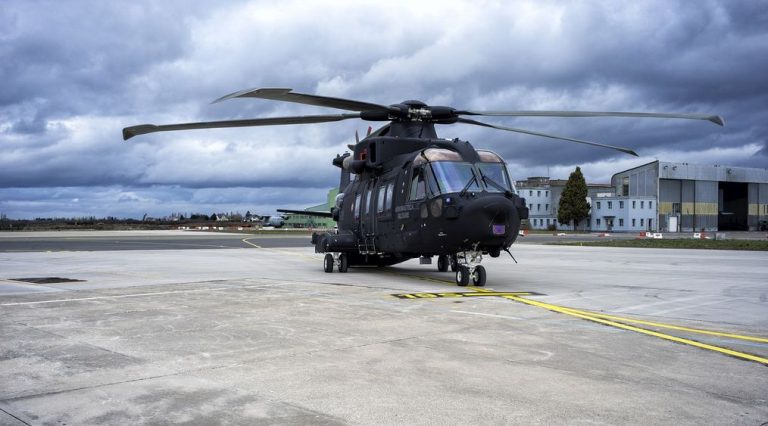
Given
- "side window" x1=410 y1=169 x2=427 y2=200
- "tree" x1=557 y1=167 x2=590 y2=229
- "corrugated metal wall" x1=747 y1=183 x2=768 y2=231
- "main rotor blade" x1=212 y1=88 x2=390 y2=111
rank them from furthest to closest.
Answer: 1. "corrugated metal wall" x1=747 y1=183 x2=768 y2=231
2. "tree" x1=557 y1=167 x2=590 y2=229
3. "side window" x1=410 y1=169 x2=427 y2=200
4. "main rotor blade" x1=212 y1=88 x2=390 y2=111

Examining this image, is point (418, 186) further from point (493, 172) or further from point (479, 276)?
point (479, 276)

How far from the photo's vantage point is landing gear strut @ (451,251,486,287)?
14.5 meters

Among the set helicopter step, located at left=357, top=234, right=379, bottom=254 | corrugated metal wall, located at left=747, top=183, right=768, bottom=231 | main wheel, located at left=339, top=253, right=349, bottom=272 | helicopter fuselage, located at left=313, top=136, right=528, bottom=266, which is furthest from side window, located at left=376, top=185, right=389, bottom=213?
corrugated metal wall, located at left=747, top=183, right=768, bottom=231

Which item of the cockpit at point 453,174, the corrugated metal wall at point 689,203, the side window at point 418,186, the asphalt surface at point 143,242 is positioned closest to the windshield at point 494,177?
the cockpit at point 453,174

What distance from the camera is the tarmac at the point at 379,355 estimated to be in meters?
4.79

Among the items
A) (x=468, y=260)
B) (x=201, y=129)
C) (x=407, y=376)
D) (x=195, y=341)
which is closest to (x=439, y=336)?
(x=407, y=376)

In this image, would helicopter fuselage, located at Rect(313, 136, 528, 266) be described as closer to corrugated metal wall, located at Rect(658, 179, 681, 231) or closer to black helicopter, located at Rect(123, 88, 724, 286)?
black helicopter, located at Rect(123, 88, 724, 286)

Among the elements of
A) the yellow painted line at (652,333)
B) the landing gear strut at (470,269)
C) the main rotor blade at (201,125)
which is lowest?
the yellow painted line at (652,333)

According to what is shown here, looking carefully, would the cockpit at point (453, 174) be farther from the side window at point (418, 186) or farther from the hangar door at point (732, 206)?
the hangar door at point (732, 206)

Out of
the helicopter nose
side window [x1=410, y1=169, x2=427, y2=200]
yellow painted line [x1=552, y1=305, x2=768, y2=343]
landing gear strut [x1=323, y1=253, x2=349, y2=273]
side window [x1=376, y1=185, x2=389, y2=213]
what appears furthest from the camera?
landing gear strut [x1=323, y1=253, x2=349, y2=273]

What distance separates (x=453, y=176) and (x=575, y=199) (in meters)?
80.3

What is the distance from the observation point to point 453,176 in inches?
575

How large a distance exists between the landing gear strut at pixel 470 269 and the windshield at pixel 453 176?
1.56 m

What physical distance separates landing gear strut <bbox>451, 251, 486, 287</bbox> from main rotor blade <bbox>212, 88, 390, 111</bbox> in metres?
4.36
